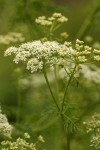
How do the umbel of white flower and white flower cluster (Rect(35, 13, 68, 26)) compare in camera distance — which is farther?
white flower cluster (Rect(35, 13, 68, 26))

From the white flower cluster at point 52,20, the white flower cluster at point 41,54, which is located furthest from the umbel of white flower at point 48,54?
the white flower cluster at point 52,20

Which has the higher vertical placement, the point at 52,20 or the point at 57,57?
the point at 52,20

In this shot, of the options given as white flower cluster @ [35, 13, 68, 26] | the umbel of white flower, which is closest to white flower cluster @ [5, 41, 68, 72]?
the umbel of white flower

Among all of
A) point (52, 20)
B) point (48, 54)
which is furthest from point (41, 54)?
point (52, 20)

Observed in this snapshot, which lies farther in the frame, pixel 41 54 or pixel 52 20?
pixel 52 20

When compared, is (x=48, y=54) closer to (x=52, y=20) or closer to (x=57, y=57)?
(x=57, y=57)

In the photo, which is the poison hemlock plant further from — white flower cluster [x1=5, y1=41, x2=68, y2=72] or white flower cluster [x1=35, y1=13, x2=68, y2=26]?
white flower cluster [x1=35, y1=13, x2=68, y2=26]

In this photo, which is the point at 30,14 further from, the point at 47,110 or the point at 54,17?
the point at 47,110

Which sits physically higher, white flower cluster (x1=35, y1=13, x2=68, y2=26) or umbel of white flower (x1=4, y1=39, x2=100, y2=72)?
white flower cluster (x1=35, y1=13, x2=68, y2=26)

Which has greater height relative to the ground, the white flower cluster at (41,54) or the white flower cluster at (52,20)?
the white flower cluster at (52,20)

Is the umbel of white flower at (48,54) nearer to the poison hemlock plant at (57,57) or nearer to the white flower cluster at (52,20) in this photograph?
the poison hemlock plant at (57,57)

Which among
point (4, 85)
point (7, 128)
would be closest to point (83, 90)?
point (7, 128)
